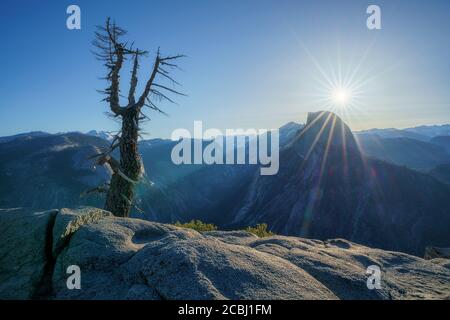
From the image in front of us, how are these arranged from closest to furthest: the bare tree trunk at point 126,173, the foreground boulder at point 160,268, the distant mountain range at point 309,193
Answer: the foreground boulder at point 160,268
the bare tree trunk at point 126,173
the distant mountain range at point 309,193

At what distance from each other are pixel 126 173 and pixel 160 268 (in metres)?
12.6

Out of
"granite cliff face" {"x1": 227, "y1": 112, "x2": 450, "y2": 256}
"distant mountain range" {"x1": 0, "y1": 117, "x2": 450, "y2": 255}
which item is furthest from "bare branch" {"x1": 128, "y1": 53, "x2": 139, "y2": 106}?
"granite cliff face" {"x1": 227, "y1": 112, "x2": 450, "y2": 256}

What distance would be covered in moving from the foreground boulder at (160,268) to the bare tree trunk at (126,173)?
8574mm

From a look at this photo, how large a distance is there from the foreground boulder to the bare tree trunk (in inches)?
338

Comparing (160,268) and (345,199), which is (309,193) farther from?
(160,268)

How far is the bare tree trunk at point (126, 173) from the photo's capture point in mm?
18266

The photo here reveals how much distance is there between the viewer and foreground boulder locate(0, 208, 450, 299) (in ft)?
21.0

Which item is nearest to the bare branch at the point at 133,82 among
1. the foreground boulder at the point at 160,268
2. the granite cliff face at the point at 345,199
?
the foreground boulder at the point at 160,268

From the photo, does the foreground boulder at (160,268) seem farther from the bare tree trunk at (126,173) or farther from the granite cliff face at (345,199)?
the granite cliff face at (345,199)

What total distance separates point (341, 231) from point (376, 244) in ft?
41.2

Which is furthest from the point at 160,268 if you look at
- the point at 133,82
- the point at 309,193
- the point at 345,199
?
the point at 345,199
